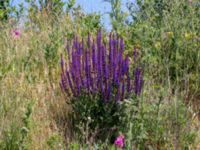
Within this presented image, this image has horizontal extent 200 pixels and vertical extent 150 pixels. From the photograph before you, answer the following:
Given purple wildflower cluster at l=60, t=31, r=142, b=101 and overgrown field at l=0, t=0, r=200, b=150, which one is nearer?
overgrown field at l=0, t=0, r=200, b=150

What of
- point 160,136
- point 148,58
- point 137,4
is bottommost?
point 160,136

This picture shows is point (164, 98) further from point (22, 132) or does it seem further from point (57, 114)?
point (22, 132)

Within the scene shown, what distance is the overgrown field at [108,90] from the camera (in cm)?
377

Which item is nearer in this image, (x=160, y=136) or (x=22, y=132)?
(x=22, y=132)

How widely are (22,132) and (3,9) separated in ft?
12.6

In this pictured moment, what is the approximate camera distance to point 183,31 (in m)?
5.34

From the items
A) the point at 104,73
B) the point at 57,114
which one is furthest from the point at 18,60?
the point at 104,73

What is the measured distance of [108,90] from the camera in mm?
3893

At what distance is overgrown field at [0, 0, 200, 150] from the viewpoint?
12.4 ft

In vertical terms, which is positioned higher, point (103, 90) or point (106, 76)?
point (106, 76)

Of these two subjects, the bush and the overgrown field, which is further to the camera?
the bush

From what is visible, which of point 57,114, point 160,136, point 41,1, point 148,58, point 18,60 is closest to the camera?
point 160,136

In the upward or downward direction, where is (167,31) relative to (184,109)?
upward

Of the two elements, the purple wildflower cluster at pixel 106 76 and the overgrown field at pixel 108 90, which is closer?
the overgrown field at pixel 108 90
